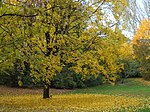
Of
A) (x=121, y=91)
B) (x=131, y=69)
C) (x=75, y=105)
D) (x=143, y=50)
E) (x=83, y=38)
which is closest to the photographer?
(x=75, y=105)

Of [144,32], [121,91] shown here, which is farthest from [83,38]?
[144,32]

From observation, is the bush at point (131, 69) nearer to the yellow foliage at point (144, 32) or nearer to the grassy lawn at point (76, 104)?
the yellow foliage at point (144, 32)

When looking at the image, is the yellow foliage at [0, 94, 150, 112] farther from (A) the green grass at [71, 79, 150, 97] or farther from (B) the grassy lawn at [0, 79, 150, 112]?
(A) the green grass at [71, 79, 150, 97]

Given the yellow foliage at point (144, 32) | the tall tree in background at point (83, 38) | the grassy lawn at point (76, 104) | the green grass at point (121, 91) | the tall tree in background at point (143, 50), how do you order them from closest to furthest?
1. the grassy lawn at point (76, 104)
2. the tall tree in background at point (83, 38)
3. the green grass at point (121, 91)
4. the tall tree in background at point (143, 50)
5. the yellow foliage at point (144, 32)

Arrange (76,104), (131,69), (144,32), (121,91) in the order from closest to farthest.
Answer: (76,104) → (121,91) → (144,32) → (131,69)

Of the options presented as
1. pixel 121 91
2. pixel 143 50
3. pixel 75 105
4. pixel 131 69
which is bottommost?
pixel 75 105

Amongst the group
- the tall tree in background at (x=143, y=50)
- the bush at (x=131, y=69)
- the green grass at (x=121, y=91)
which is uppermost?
the tall tree in background at (x=143, y=50)

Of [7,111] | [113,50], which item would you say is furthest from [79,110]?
[113,50]

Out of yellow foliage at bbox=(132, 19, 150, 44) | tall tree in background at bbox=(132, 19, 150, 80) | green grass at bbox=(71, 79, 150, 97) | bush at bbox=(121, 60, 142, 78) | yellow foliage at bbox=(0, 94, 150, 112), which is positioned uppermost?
yellow foliage at bbox=(132, 19, 150, 44)

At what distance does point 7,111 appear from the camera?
14.2 m

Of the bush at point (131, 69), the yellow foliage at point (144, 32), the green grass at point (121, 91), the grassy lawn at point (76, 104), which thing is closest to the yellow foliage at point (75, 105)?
the grassy lawn at point (76, 104)

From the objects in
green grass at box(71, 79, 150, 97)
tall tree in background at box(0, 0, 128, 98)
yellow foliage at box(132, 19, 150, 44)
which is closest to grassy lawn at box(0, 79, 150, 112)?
tall tree in background at box(0, 0, 128, 98)

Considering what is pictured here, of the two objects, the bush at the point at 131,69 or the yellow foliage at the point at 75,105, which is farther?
the bush at the point at 131,69

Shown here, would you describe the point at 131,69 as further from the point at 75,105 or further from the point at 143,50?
the point at 75,105
